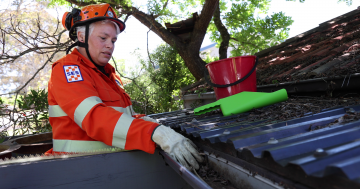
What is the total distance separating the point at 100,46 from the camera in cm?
262

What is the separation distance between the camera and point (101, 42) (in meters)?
2.62

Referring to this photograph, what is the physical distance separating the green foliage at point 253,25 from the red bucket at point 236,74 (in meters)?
7.30

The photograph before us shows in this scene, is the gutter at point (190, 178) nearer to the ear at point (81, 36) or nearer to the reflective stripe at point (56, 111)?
the reflective stripe at point (56, 111)

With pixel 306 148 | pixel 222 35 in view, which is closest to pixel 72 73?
pixel 306 148

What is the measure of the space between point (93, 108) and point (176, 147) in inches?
28.7

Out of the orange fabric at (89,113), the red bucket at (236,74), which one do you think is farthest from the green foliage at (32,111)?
the red bucket at (236,74)

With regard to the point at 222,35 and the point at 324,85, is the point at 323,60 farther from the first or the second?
the point at 222,35

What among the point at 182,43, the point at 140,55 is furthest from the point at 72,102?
the point at 140,55

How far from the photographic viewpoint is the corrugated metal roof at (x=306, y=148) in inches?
30.7

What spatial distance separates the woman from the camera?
1.73 meters

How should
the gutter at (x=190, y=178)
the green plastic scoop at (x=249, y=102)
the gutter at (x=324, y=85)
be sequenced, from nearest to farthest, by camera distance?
the gutter at (x=190, y=178) < the gutter at (x=324, y=85) < the green plastic scoop at (x=249, y=102)

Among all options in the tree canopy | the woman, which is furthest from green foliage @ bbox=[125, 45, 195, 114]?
the woman

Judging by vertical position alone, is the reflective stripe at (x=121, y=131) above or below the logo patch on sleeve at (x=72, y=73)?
below

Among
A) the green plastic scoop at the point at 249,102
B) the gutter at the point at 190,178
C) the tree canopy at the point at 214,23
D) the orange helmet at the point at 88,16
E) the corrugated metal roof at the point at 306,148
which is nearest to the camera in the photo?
the corrugated metal roof at the point at 306,148
